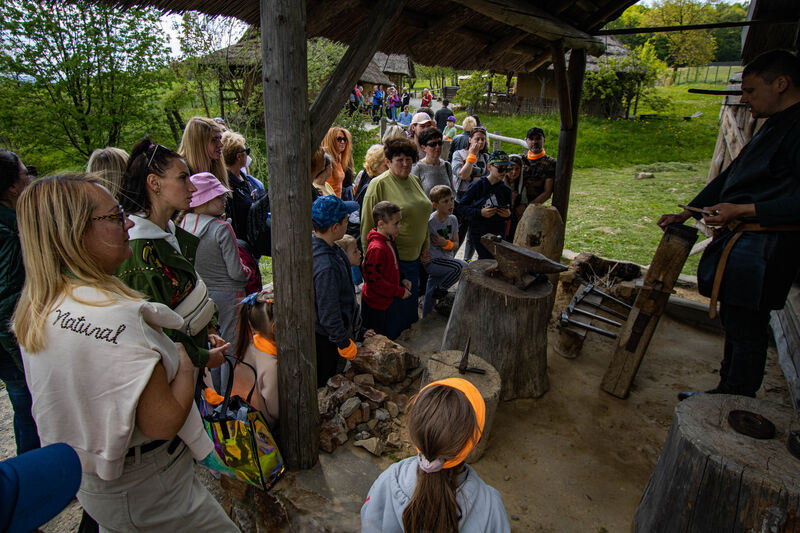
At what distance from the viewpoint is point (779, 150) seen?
8.52ft

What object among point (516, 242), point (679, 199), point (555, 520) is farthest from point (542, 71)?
point (555, 520)

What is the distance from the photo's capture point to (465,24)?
3711 millimetres

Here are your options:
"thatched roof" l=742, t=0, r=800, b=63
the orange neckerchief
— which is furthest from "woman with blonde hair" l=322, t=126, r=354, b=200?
"thatched roof" l=742, t=0, r=800, b=63

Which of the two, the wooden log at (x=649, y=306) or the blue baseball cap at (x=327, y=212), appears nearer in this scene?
the blue baseball cap at (x=327, y=212)

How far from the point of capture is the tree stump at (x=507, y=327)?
3.31 meters

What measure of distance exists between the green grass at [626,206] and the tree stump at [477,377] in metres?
4.99

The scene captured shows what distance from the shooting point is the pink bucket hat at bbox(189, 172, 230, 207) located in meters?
2.91

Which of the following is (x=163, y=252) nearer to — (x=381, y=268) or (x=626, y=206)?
(x=381, y=268)

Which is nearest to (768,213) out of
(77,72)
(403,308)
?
(403,308)

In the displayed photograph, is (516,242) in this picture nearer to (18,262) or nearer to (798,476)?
(798,476)

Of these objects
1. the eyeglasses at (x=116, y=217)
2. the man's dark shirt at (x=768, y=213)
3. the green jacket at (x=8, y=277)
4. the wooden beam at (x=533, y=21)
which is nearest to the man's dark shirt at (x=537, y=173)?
the wooden beam at (x=533, y=21)

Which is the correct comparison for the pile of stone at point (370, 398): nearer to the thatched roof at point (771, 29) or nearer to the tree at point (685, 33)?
the thatched roof at point (771, 29)

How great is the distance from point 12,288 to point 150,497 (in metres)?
→ 1.47

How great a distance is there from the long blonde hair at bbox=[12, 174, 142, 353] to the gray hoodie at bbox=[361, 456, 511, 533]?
1.09m
